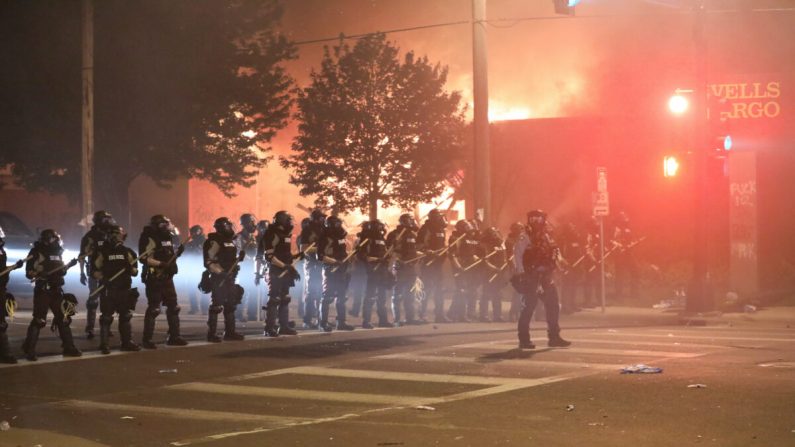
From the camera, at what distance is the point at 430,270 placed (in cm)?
2212

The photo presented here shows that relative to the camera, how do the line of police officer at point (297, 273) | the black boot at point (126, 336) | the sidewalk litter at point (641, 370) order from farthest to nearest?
the black boot at point (126, 336) → the line of police officer at point (297, 273) → the sidewalk litter at point (641, 370)

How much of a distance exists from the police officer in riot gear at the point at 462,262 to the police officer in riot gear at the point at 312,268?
9.96 feet

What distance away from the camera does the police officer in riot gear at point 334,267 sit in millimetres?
19391

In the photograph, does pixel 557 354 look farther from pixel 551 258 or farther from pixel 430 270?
pixel 430 270

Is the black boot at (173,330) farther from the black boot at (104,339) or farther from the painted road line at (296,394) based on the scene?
the painted road line at (296,394)

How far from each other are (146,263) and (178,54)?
1594 centimetres

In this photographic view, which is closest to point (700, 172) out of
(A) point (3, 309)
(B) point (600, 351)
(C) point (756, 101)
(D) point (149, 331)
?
(B) point (600, 351)

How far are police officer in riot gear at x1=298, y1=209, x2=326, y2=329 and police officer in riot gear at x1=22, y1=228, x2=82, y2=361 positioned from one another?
5.17 meters

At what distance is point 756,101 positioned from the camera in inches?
1307

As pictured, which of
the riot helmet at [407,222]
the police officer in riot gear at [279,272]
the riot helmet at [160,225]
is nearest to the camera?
the riot helmet at [160,225]

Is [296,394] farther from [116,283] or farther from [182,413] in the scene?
[116,283]

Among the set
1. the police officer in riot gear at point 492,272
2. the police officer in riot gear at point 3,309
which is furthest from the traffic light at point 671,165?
the police officer in riot gear at point 3,309

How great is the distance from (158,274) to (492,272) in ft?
25.0

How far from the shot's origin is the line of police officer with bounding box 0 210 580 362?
51.6 feet
